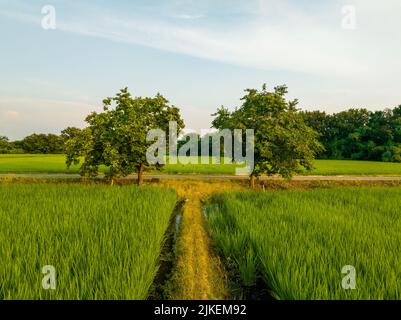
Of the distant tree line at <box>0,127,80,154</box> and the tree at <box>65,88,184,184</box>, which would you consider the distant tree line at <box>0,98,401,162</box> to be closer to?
the distant tree line at <box>0,127,80,154</box>

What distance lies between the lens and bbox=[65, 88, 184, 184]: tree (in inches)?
615

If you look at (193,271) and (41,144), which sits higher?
(41,144)

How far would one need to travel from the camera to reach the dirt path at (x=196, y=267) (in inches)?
213

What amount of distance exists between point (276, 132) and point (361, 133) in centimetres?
4886

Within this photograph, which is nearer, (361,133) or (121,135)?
(121,135)

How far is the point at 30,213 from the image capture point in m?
8.05

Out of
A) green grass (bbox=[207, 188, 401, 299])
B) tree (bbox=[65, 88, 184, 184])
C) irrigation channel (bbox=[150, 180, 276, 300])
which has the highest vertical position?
tree (bbox=[65, 88, 184, 184])

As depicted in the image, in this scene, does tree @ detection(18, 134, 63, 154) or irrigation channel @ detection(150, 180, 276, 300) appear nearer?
irrigation channel @ detection(150, 180, 276, 300)

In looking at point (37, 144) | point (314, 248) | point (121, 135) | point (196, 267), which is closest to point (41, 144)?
point (37, 144)

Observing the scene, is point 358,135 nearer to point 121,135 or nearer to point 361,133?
point 361,133

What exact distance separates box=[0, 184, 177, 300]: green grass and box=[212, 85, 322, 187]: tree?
7.96 metres

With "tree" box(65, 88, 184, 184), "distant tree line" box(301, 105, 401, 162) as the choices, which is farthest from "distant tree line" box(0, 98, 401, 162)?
"tree" box(65, 88, 184, 184)

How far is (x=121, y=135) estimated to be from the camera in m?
15.8
